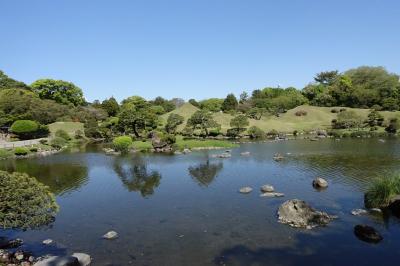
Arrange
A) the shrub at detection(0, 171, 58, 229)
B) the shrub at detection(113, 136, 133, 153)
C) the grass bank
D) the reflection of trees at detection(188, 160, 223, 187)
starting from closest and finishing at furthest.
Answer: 1. the shrub at detection(0, 171, 58, 229)
2. the reflection of trees at detection(188, 160, 223, 187)
3. the shrub at detection(113, 136, 133, 153)
4. the grass bank

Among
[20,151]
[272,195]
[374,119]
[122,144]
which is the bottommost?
[272,195]

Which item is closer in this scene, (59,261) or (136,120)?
Answer: (59,261)

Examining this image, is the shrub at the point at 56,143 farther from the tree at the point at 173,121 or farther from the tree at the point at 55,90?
the tree at the point at 55,90

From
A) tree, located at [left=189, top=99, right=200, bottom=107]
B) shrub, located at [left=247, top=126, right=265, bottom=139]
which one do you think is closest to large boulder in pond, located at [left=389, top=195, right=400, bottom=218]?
shrub, located at [left=247, top=126, right=265, bottom=139]

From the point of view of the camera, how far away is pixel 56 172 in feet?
139

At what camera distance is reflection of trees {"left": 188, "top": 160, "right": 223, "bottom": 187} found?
118ft

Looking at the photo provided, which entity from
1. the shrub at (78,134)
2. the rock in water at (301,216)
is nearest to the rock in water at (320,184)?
the rock in water at (301,216)

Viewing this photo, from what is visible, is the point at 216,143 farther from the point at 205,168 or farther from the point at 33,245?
the point at 33,245

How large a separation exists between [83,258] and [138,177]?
69.1 ft

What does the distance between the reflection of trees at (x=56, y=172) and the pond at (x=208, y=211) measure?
0.44 ft

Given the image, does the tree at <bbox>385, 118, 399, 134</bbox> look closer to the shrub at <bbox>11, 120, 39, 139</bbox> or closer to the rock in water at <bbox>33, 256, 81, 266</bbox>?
the rock in water at <bbox>33, 256, 81, 266</bbox>

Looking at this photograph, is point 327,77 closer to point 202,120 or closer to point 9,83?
point 202,120

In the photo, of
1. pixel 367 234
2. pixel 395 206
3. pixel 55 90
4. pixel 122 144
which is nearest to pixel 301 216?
pixel 367 234

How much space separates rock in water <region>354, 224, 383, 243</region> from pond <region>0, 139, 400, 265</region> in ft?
1.40
